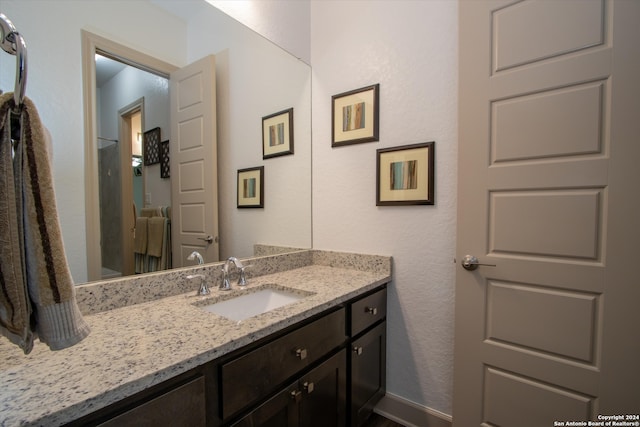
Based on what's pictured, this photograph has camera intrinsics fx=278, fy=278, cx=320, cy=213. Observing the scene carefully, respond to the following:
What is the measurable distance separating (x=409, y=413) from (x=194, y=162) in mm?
1673

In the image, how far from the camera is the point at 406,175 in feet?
4.76

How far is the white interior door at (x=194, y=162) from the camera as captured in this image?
120 centimetres

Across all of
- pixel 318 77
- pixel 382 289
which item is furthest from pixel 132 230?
pixel 318 77

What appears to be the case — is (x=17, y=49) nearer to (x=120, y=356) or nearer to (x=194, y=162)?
(x=120, y=356)

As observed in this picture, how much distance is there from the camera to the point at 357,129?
160cm

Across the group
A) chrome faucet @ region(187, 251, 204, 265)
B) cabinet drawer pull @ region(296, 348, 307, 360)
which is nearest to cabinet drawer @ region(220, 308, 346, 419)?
cabinet drawer pull @ region(296, 348, 307, 360)

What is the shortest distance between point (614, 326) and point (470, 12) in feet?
4.40

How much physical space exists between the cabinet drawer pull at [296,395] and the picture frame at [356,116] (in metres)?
1.24

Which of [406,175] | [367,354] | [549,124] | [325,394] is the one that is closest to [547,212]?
[549,124]

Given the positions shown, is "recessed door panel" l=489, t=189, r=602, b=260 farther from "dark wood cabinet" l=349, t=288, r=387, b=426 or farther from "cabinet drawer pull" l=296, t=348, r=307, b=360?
"cabinet drawer pull" l=296, t=348, r=307, b=360

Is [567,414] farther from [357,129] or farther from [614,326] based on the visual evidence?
[357,129]

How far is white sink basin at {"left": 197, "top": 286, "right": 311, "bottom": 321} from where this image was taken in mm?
1138

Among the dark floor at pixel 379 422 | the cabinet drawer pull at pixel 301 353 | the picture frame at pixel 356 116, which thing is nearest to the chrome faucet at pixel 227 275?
the cabinet drawer pull at pixel 301 353

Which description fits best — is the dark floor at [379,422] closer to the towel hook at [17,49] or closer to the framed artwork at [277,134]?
the framed artwork at [277,134]
